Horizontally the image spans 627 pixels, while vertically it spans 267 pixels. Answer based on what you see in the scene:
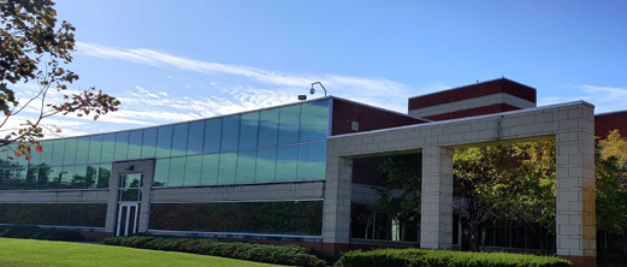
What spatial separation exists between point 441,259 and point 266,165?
1421 cm

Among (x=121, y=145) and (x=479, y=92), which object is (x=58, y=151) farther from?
(x=479, y=92)

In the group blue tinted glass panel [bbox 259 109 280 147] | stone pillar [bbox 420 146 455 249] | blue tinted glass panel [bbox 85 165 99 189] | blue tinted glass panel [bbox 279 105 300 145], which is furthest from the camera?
blue tinted glass panel [bbox 85 165 99 189]

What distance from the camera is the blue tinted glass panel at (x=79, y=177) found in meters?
43.8

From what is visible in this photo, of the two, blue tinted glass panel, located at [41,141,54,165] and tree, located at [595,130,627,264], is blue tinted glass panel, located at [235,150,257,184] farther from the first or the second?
blue tinted glass panel, located at [41,141,54,165]

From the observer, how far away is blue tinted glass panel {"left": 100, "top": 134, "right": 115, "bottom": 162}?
42281 mm

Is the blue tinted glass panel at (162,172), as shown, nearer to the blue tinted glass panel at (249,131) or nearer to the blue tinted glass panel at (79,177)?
the blue tinted glass panel at (249,131)

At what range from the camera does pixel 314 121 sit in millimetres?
28422

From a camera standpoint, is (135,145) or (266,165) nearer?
(266,165)

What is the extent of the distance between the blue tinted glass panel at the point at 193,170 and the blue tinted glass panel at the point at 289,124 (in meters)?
7.65

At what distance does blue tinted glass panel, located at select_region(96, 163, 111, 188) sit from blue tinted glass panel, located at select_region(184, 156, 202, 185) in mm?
8877

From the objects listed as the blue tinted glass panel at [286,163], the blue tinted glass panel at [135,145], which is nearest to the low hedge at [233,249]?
the blue tinted glass panel at [286,163]

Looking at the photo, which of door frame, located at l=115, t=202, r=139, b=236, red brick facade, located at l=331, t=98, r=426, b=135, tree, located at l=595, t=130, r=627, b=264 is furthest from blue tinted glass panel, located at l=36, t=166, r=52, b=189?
tree, located at l=595, t=130, r=627, b=264

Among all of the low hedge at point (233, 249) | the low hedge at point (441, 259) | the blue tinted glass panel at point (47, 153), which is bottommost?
the low hedge at point (233, 249)

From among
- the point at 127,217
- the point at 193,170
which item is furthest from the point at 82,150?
the point at 193,170
